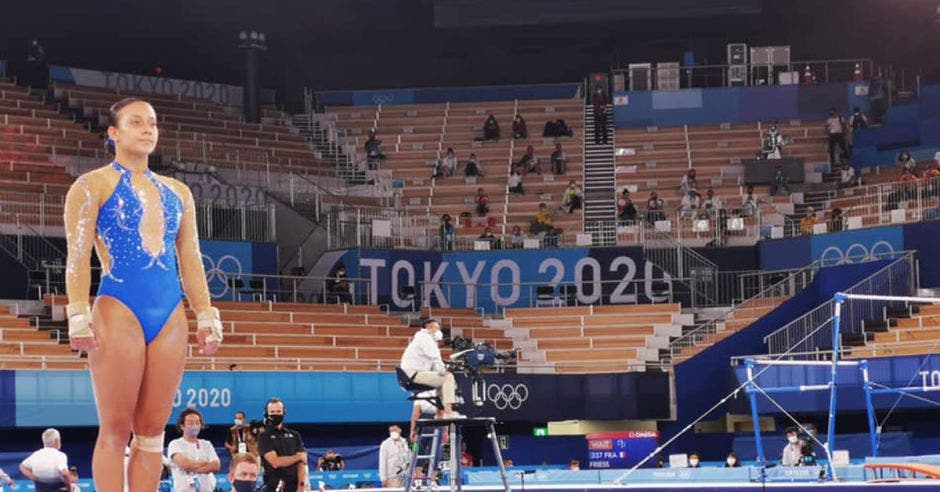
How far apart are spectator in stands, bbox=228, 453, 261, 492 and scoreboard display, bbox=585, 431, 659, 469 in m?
19.4

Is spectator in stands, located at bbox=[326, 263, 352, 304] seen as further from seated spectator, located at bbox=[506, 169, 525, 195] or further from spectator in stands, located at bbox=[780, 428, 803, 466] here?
spectator in stands, located at bbox=[780, 428, 803, 466]

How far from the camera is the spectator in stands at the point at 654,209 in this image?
37.4m

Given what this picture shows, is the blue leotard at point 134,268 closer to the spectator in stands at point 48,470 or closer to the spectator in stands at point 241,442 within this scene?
the spectator in stands at point 241,442

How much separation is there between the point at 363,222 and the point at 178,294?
29810 mm

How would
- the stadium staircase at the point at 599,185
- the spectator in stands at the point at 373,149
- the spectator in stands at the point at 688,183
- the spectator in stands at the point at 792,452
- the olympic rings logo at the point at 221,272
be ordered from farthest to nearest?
the spectator in stands at the point at 373,149
the spectator in stands at the point at 688,183
the stadium staircase at the point at 599,185
the olympic rings logo at the point at 221,272
the spectator in stands at the point at 792,452

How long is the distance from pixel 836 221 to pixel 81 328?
98.3ft

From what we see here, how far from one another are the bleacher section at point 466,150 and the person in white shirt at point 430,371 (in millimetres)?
23162

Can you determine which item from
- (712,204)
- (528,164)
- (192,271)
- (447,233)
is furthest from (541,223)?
(192,271)

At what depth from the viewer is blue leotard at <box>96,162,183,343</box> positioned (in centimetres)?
733

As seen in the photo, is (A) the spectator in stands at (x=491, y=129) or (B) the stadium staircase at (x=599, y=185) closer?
(B) the stadium staircase at (x=599, y=185)

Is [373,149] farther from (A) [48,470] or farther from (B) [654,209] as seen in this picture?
(A) [48,470]

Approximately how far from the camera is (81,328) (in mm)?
7098

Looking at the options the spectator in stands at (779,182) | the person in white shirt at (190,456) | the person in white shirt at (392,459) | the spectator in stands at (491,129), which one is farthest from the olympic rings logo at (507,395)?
the person in white shirt at (190,456)

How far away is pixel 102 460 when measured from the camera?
290 inches
